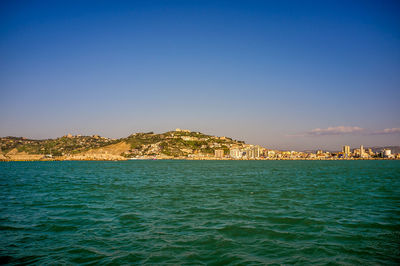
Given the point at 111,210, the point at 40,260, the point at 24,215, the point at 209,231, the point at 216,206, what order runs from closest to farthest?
the point at 40,260
the point at 209,231
the point at 24,215
the point at 111,210
the point at 216,206

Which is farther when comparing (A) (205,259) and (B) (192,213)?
(B) (192,213)

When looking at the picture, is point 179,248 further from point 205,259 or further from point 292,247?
point 292,247

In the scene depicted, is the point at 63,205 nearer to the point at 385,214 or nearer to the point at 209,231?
the point at 209,231

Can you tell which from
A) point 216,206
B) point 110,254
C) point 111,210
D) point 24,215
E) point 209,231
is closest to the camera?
point 110,254

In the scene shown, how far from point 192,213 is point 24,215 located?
9.97 metres

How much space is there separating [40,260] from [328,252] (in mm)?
9996

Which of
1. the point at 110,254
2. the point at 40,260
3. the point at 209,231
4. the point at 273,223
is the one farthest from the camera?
the point at 273,223

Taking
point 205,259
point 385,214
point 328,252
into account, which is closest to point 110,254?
point 205,259

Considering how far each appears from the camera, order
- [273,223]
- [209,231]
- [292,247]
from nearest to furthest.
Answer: [292,247] → [209,231] → [273,223]

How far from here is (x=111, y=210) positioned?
16.8 metres

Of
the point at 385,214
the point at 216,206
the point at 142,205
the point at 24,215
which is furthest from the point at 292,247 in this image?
the point at 24,215

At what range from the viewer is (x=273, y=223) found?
→ 1343cm

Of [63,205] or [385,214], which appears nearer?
[385,214]

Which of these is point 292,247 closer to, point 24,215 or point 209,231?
point 209,231
